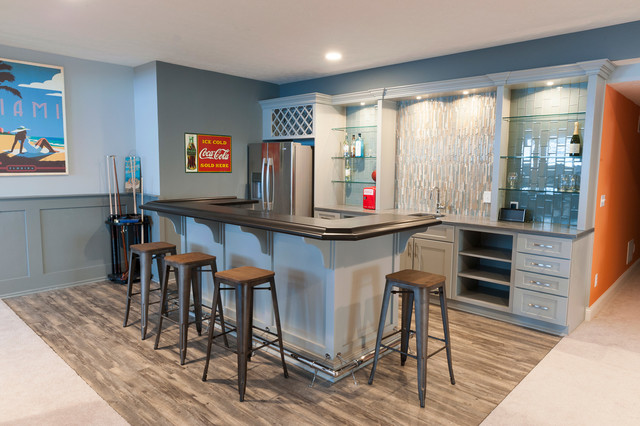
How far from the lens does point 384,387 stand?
2754 mm

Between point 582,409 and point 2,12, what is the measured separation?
4.97 m

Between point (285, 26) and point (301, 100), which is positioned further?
point (301, 100)

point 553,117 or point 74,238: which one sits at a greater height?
point 553,117

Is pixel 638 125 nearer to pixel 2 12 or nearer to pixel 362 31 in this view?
pixel 362 31

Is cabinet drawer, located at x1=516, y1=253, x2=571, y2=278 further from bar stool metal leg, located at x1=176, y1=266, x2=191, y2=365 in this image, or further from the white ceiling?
bar stool metal leg, located at x1=176, y1=266, x2=191, y2=365

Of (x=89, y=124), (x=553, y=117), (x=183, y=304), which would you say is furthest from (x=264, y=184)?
(x=553, y=117)

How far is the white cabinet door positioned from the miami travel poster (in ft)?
13.0

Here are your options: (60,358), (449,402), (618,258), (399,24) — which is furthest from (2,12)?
(618,258)

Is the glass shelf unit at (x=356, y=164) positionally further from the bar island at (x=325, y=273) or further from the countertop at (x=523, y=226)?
the bar island at (x=325, y=273)

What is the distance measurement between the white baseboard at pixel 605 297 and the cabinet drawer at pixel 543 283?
0.64 metres

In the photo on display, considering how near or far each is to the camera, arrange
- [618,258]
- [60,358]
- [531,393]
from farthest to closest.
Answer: [618,258]
[60,358]
[531,393]

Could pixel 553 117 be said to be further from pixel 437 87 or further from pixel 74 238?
pixel 74 238

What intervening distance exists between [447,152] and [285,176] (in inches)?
78.0

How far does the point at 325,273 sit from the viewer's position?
9.37 feet
